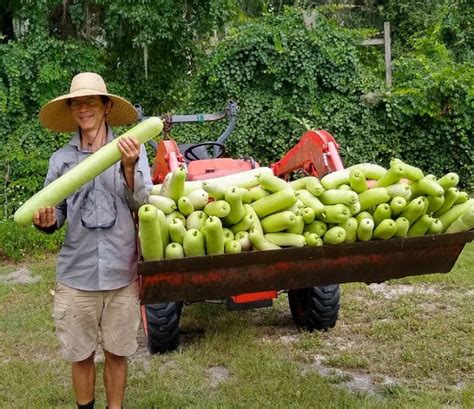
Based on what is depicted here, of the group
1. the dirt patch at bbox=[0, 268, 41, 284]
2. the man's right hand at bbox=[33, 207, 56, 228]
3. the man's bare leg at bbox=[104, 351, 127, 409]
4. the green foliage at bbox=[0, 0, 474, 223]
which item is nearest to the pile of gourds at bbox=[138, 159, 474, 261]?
the man's right hand at bbox=[33, 207, 56, 228]

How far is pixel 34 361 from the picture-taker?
5.02m

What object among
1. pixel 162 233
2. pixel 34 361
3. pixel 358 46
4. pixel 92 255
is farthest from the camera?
pixel 358 46

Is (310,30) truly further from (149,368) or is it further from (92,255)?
(92,255)

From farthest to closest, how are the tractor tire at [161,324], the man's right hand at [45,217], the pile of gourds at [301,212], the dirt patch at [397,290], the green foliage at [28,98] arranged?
the green foliage at [28,98], the dirt patch at [397,290], the tractor tire at [161,324], the man's right hand at [45,217], the pile of gourds at [301,212]

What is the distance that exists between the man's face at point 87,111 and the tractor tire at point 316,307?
8.34 feet

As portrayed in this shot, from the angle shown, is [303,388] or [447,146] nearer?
[303,388]

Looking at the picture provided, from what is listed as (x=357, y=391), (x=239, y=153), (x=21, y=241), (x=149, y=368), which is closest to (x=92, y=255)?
(x=149, y=368)

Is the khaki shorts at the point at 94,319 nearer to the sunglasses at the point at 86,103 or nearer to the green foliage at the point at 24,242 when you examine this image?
the sunglasses at the point at 86,103

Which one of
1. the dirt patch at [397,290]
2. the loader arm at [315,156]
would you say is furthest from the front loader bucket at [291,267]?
the dirt patch at [397,290]

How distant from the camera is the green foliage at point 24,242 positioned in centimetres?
895

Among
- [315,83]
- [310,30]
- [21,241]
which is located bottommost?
[21,241]

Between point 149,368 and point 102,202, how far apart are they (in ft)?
6.11

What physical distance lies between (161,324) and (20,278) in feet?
12.0

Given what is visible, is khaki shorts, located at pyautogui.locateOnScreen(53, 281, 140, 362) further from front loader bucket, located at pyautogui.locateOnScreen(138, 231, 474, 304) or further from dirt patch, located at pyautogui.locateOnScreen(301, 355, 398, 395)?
dirt patch, located at pyautogui.locateOnScreen(301, 355, 398, 395)
